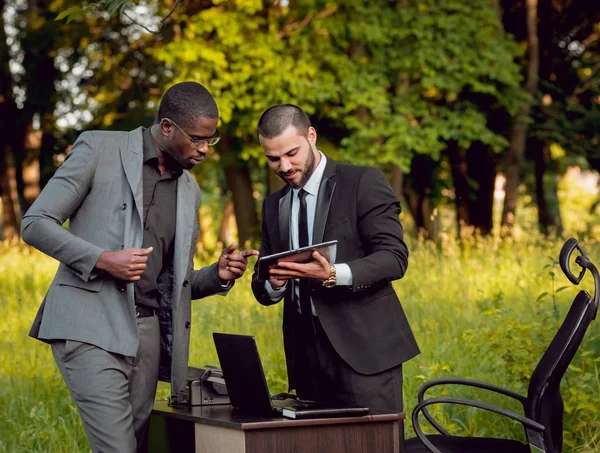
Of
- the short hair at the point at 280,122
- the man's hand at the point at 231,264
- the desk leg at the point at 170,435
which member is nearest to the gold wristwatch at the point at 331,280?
the man's hand at the point at 231,264

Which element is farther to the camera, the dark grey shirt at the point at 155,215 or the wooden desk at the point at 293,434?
the dark grey shirt at the point at 155,215

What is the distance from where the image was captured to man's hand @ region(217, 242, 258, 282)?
4.71 metres

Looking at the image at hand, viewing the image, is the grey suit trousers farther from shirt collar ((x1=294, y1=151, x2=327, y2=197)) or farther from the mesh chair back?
the mesh chair back

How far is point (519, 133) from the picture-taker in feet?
64.2

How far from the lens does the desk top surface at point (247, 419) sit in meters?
3.63

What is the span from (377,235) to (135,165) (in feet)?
3.63

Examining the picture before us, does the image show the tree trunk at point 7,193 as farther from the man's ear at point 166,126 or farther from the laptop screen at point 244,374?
the laptop screen at point 244,374

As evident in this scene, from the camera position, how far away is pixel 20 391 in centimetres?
747

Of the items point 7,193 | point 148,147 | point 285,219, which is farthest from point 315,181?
point 7,193

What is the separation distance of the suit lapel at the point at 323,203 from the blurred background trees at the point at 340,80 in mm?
12702

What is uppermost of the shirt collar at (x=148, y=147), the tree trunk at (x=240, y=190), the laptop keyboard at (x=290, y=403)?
the tree trunk at (x=240, y=190)

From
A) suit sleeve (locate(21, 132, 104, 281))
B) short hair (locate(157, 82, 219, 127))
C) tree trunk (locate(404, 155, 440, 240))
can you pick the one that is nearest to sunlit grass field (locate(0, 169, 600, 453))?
suit sleeve (locate(21, 132, 104, 281))

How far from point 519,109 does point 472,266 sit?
1023 cm

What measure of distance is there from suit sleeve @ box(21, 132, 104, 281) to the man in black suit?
→ 2.47 ft
